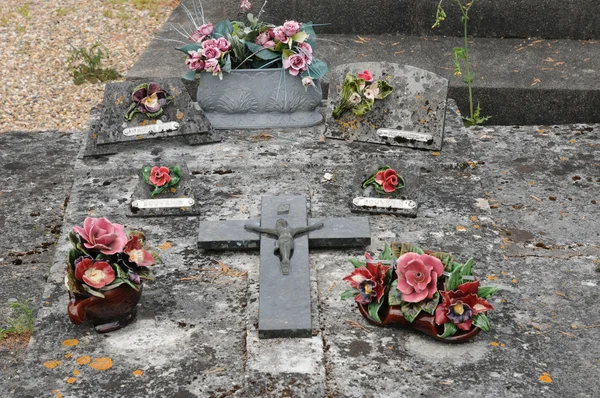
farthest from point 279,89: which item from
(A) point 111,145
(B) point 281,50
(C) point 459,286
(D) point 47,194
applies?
(C) point 459,286

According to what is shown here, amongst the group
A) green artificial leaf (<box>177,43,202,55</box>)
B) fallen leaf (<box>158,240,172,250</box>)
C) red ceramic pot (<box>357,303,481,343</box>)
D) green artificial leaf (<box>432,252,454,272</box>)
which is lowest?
red ceramic pot (<box>357,303,481,343</box>)

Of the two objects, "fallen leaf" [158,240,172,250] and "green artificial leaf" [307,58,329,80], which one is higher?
"green artificial leaf" [307,58,329,80]

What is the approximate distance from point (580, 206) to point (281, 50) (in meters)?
1.87

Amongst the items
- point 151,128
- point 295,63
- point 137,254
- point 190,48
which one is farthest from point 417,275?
point 190,48

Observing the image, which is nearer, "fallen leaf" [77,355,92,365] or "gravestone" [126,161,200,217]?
"fallen leaf" [77,355,92,365]

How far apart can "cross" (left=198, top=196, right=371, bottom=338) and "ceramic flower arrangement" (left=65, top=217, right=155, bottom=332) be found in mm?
499

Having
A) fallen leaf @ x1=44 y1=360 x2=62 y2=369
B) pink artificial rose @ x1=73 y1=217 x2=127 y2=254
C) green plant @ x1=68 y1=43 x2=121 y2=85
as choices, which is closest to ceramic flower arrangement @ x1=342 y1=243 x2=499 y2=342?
pink artificial rose @ x1=73 y1=217 x2=127 y2=254

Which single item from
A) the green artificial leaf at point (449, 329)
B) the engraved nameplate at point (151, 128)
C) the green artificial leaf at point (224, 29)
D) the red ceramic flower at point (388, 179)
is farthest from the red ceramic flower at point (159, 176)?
the green artificial leaf at point (449, 329)

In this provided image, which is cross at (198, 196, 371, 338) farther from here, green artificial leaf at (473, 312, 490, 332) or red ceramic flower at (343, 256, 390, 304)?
green artificial leaf at (473, 312, 490, 332)

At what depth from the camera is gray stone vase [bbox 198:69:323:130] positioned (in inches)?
194

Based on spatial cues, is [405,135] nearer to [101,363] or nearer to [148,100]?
[148,100]

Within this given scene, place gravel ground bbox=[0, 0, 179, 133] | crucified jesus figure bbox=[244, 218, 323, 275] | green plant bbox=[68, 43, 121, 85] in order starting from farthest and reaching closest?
green plant bbox=[68, 43, 121, 85] < gravel ground bbox=[0, 0, 179, 133] < crucified jesus figure bbox=[244, 218, 323, 275]

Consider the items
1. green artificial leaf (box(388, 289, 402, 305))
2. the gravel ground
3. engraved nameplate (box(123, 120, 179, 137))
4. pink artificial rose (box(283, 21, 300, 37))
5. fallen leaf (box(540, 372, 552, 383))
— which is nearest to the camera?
fallen leaf (box(540, 372, 552, 383))

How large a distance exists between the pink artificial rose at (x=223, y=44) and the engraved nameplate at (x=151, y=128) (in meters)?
0.50
